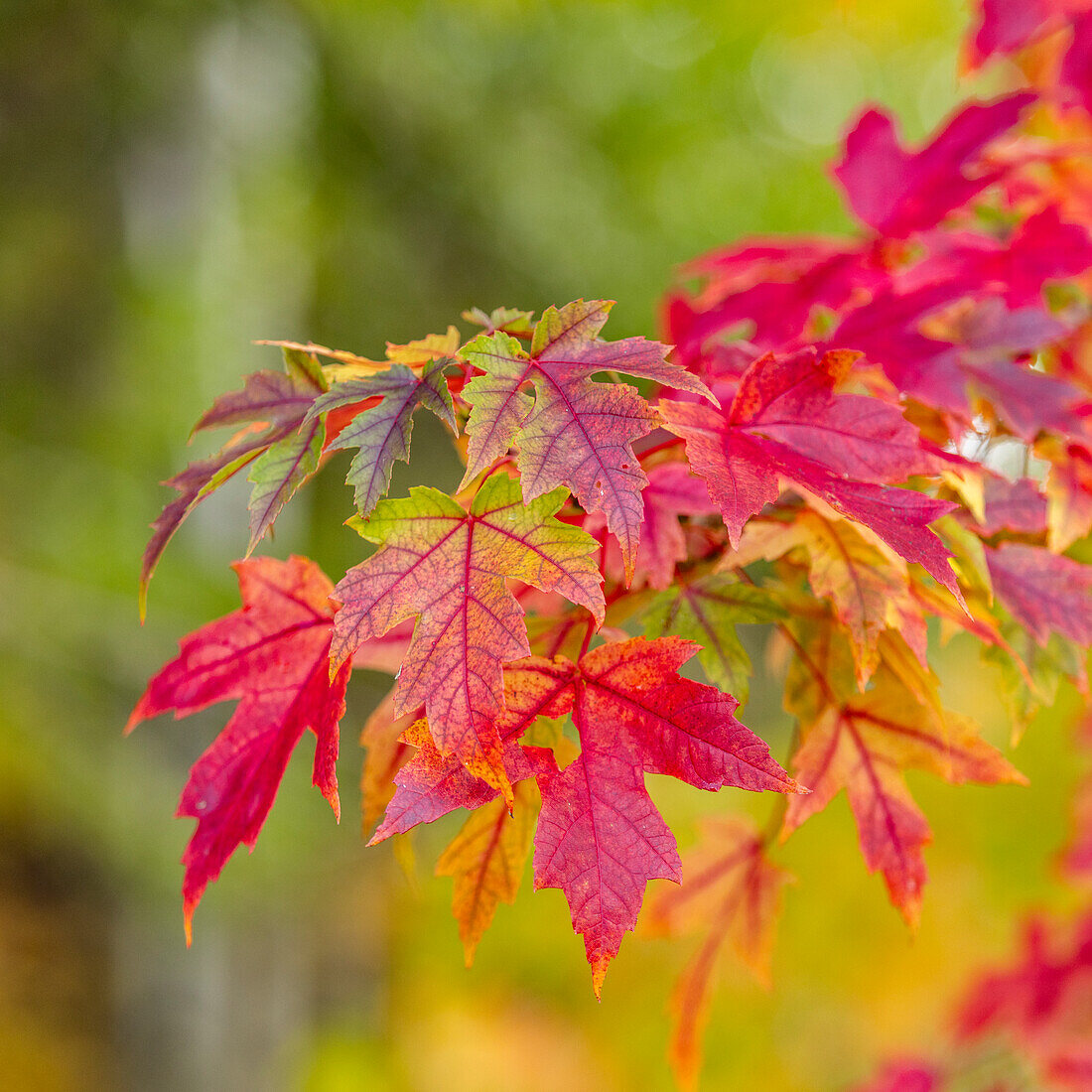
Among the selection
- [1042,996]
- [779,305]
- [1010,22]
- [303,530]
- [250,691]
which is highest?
[303,530]

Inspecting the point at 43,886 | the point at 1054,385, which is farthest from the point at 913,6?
the point at 43,886

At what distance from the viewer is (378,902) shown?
3982 millimetres

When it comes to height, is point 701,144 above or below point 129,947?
above

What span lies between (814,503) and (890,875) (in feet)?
0.63

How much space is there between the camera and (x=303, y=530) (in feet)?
11.9

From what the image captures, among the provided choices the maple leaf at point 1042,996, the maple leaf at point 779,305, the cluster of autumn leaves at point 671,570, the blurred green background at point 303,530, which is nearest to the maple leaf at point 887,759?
the cluster of autumn leaves at point 671,570

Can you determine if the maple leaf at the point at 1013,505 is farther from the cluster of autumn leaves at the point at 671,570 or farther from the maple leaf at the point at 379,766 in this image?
the maple leaf at the point at 379,766

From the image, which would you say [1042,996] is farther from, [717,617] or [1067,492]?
[717,617]

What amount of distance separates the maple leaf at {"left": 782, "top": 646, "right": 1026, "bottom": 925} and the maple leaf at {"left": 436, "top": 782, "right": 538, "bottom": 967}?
0.14 m

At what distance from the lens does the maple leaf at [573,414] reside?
1.01 feet

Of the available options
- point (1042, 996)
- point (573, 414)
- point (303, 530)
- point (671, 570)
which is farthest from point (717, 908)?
point (303, 530)

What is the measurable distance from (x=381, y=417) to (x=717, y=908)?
43 cm

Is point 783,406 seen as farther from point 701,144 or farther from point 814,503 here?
point 701,144

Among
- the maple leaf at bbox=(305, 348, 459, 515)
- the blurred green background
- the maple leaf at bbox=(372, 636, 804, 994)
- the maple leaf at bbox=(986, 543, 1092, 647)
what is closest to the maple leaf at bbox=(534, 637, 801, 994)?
the maple leaf at bbox=(372, 636, 804, 994)
